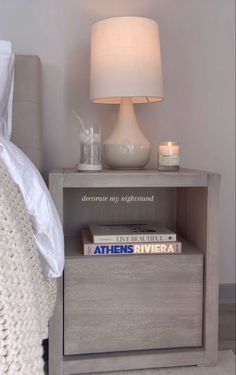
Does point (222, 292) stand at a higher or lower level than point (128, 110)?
lower

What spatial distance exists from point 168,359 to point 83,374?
269 mm

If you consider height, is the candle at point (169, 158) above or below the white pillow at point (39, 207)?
above

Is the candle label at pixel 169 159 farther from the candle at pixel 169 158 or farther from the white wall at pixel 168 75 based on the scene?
the white wall at pixel 168 75

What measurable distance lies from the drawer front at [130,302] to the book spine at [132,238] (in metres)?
0.06

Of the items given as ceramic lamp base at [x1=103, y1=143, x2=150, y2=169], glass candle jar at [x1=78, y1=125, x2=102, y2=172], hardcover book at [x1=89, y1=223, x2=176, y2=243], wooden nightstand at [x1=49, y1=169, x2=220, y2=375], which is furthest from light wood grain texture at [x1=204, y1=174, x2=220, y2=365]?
→ glass candle jar at [x1=78, y1=125, x2=102, y2=172]

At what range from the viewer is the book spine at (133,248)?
4.27 feet

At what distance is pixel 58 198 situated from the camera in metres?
1.24

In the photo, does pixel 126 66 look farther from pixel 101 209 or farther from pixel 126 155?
pixel 101 209

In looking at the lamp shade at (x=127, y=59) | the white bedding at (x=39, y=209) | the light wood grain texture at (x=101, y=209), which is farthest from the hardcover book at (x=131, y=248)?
the lamp shade at (x=127, y=59)

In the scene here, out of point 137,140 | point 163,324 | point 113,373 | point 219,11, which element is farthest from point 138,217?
point 219,11

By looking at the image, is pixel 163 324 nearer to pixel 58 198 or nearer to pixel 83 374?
pixel 83 374

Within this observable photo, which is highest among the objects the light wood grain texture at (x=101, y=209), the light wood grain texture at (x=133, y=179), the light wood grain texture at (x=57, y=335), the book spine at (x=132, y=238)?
the light wood grain texture at (x=133, y=179)

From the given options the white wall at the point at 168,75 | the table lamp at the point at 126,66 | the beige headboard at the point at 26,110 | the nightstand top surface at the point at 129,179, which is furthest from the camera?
the white wall at the point at 168,75

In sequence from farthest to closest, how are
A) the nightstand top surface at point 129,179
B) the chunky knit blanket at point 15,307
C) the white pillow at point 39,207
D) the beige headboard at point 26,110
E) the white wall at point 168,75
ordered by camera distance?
the white wall at point 168,75
the beige headboard at point 26,110
the nightstand top surface at point 129,179
the white pillow at point 39,207
the chunky knit blanket at point 15,307
